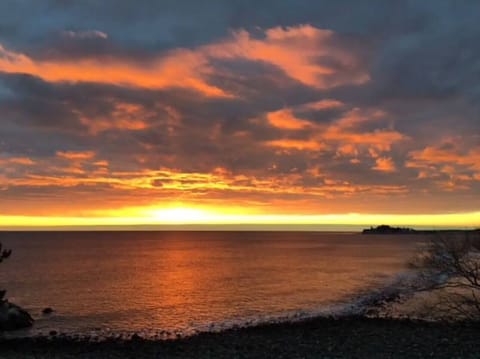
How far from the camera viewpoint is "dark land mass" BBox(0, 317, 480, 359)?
22.1 m

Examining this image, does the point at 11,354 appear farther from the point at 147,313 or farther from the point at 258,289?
the point at 258,289

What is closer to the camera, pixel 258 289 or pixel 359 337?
pixel 359 337

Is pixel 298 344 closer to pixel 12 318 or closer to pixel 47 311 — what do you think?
pixel 12 318

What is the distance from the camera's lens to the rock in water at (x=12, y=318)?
1385 inches

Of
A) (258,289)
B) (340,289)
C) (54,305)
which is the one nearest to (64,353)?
(54,305)

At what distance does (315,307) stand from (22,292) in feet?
119

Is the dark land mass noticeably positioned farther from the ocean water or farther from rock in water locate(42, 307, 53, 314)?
rock in water locate(42, 307, 53, 314)

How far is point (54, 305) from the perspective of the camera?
47.8 m

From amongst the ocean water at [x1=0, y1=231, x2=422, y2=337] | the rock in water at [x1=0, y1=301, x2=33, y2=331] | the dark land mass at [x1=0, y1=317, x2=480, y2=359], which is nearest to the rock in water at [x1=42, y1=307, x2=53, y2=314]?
the ocean water at [x1=0, y1=231, x2=422, y2=337]

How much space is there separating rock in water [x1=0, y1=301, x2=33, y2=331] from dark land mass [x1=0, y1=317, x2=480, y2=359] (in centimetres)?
454

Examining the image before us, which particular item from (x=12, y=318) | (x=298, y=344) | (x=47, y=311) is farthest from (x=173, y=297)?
(x=298, y=344)

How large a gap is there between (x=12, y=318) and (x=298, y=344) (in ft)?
74.8

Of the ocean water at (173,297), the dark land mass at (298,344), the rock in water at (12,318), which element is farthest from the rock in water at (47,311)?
the dark land mass at (298,344)

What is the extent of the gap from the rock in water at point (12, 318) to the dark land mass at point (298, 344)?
4543mm
